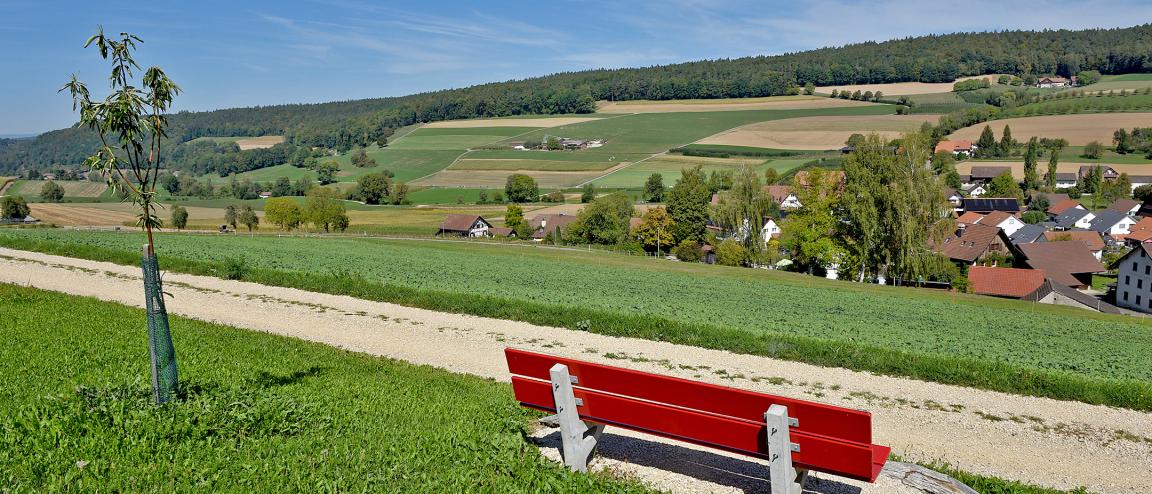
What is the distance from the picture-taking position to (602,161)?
122 metres

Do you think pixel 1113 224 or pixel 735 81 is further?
pixel 735 81

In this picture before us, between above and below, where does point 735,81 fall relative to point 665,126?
above

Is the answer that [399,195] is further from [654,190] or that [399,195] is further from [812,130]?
[812,130]

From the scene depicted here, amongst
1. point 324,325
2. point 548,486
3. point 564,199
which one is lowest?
point 564,199

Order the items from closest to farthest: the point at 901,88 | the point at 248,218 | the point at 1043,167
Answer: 1. the point at 248,218
2. the point at 1043,167
3. the point at 901,88

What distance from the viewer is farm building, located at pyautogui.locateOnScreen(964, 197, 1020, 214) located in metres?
89.1

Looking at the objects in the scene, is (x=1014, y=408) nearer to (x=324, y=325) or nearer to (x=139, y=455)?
(x=139, y=455)

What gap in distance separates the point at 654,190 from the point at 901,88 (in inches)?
3849

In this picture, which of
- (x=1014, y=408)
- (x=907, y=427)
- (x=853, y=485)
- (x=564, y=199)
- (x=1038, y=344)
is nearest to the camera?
(x=853, y=485)

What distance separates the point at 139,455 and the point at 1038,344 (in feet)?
64.6

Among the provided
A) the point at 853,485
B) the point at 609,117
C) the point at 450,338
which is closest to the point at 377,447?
the point at 853,485

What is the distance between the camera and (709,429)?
20.5 ft

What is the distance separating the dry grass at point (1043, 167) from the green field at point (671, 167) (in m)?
24.5

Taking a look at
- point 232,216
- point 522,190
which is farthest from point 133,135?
point 522,190
